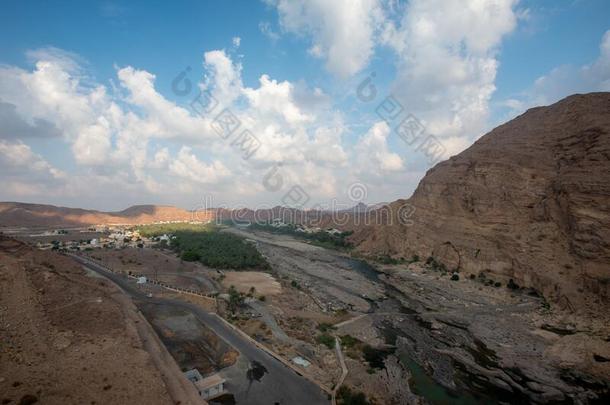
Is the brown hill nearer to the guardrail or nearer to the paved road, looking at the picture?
the guardrail

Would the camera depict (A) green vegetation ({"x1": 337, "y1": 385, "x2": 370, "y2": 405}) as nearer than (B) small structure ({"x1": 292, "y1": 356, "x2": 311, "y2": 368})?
Yes

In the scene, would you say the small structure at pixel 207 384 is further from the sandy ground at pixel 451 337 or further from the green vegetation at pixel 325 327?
the green vegetation at pixel 325 327

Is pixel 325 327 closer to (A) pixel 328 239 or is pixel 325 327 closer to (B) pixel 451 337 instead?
(B) pixel 451 337

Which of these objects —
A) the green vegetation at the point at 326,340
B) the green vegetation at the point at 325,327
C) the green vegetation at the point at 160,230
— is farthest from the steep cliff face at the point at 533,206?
the green vegetation at the point at 160,230

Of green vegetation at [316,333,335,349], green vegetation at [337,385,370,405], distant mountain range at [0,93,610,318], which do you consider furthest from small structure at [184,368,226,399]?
distant mountain range at [0,93,610,318]

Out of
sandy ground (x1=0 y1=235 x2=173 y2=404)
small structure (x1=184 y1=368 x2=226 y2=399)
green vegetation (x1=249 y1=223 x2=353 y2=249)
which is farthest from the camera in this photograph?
green vegetation (x1=249 y1=223 x2=353 y2=249)

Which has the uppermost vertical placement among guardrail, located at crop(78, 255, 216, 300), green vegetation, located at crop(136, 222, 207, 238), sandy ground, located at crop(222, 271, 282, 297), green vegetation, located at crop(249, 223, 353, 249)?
green vegetation, located at crop(136, 222, 207, 238)

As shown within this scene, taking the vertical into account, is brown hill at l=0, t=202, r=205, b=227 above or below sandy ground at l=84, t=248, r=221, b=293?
above
